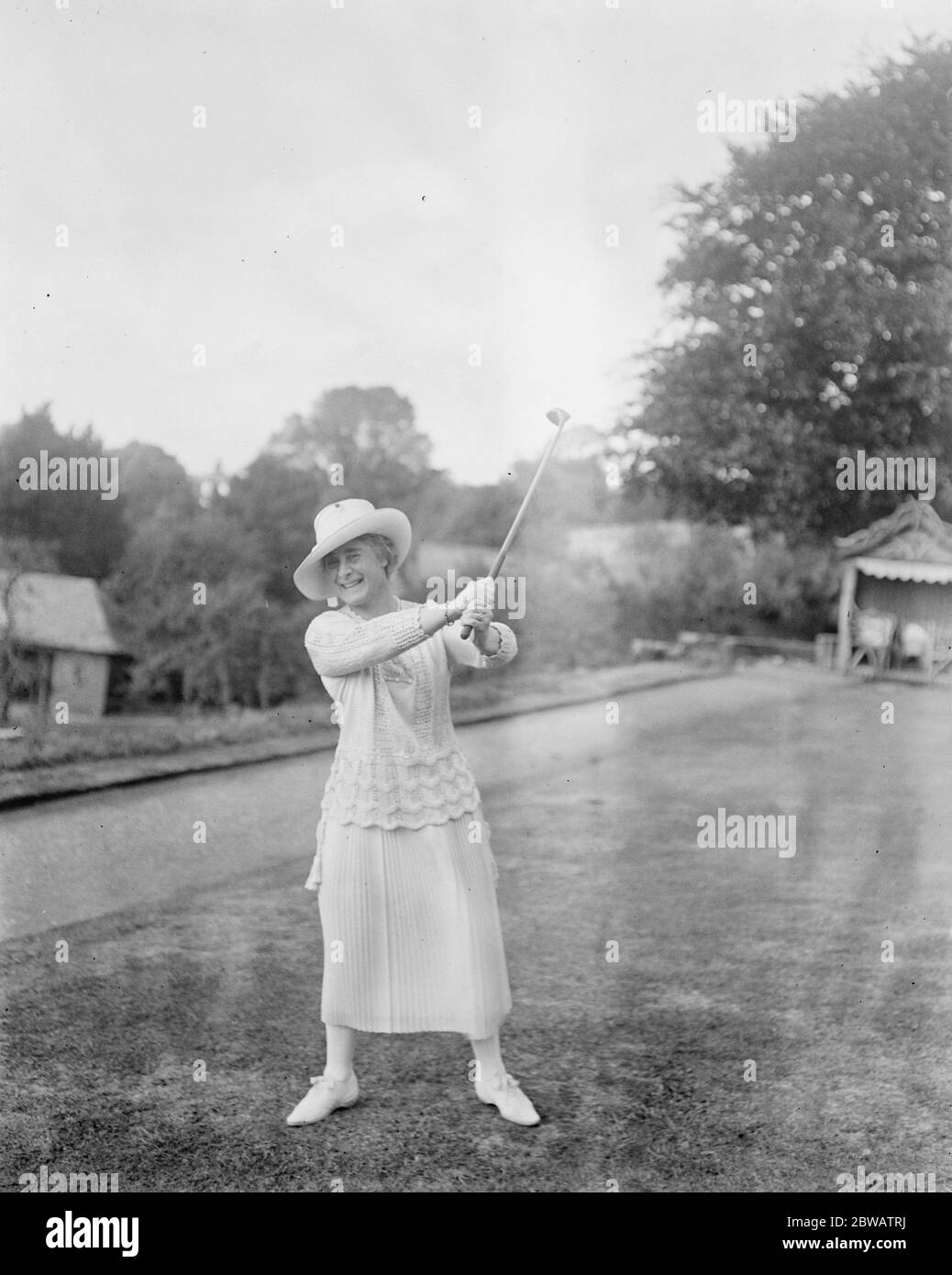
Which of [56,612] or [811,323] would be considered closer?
[56,612]

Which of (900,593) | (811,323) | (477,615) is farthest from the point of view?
(900,593)

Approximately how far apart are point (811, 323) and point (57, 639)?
2299 mm

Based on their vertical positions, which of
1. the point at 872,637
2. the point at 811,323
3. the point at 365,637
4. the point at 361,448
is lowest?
the point at 872,637

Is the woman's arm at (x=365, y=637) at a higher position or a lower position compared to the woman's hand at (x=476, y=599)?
lower

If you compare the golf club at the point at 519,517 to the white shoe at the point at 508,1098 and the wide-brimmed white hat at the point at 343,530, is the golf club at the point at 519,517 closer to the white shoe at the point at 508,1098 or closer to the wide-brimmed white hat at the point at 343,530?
the wide-brimmed white hat at the point at 343,530

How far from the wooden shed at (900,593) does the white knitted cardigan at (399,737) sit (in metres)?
1.56

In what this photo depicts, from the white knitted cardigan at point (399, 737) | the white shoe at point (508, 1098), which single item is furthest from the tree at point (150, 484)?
the white shoe at point (508, 1098)

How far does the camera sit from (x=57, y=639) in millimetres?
3305

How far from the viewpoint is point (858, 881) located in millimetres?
3504

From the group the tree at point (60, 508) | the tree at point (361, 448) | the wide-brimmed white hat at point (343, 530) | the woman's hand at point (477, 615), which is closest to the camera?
the woman's hand at point (477, 615)

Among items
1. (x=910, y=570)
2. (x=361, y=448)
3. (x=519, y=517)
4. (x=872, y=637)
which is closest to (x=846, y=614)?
(x=872, y=637)

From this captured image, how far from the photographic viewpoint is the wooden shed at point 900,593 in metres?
3.64

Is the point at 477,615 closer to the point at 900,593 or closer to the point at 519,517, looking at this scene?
the point at 519,517
